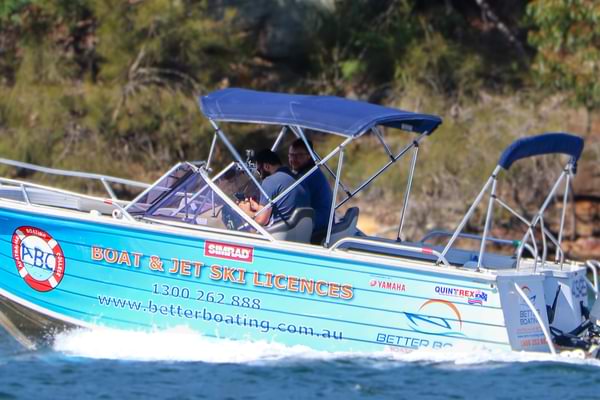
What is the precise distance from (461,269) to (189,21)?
14.0m

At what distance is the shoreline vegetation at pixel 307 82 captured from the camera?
22172 millimetres

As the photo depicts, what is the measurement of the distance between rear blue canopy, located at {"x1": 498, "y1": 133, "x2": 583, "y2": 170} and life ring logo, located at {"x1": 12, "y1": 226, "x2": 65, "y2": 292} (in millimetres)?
4185

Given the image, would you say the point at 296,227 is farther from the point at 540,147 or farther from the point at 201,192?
the point at 540,147

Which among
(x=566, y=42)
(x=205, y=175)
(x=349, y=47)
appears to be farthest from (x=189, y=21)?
(x=205, y=175)

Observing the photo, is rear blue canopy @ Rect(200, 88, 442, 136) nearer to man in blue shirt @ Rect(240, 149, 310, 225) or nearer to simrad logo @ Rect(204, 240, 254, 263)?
man in blue shirt @ Rect(240, 149, 310, 225)

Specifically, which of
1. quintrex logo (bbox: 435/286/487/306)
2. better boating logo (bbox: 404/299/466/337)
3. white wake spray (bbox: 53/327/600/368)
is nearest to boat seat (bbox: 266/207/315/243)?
white wake spray (bbox: 53/327/600/368)

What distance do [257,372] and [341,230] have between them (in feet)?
6.53

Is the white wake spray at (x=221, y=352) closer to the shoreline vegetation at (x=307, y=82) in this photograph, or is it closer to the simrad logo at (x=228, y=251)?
the simrad logo at (x=228, y=251)

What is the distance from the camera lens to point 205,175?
11.3 m

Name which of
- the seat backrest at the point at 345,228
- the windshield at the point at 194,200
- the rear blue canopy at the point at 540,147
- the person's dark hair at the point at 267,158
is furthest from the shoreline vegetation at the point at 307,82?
the windshield at the point at 194,200

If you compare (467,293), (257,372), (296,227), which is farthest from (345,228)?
(257,372)

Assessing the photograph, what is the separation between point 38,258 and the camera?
1128 cm

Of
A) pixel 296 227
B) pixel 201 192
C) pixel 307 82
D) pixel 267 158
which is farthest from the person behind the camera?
pixel 307 82

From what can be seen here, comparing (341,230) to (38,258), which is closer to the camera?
(38,258)
